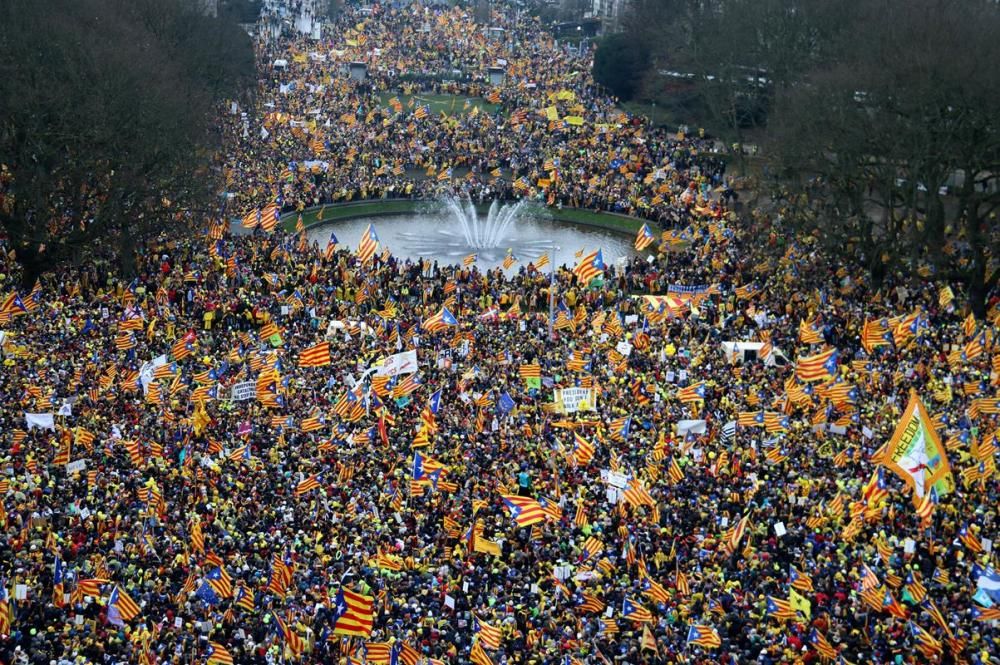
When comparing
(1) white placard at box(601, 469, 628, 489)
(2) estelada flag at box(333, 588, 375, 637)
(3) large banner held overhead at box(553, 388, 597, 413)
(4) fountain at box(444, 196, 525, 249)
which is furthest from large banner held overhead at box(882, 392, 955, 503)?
(4) fountain at box(444, 196, 525, 249)

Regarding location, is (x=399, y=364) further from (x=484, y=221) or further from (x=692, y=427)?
(x=484, y=221)

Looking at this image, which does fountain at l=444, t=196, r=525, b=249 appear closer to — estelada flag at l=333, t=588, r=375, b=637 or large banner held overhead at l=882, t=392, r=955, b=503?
large banner held overhead at l=882, t=392, r=955, b=503

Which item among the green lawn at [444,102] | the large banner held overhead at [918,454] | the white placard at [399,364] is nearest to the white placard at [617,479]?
the large banner held overhead at [918,454]

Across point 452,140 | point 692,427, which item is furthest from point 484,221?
point 692,427

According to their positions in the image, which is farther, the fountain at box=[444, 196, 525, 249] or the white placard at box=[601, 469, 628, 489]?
the fountain at box=[444, 196, 525, 249]

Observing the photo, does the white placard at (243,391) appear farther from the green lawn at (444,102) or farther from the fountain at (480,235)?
the green lawn at (444,102)

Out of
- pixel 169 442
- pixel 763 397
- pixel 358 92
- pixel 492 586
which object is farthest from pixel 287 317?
pixel 358 92

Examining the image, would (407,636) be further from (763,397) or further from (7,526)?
(763,397)

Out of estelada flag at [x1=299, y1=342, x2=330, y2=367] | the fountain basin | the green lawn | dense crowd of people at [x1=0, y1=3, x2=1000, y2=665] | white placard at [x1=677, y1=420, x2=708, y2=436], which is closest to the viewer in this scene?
dense crowd of people at [x1=0, y1=3, x2=1000, y2=665]
